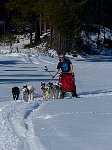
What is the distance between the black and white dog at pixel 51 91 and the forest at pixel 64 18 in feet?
95.3

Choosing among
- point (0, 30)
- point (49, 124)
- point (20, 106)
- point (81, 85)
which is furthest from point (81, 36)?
point (49, 124)

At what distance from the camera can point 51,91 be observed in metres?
17.4

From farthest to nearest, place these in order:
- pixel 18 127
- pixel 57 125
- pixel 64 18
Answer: pixel 64 18 < pixel 57 125 < pixel 18 127

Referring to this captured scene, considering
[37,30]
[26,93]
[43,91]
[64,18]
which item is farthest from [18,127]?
[37,30]

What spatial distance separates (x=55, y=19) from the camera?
152ft

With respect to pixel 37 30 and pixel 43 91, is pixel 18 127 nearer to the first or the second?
pixel 43 91

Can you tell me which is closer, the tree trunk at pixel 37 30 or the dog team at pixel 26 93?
the dog team at pixel 26 93

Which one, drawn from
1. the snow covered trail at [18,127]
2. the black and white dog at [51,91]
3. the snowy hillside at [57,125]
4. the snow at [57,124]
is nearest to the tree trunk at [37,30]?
the snow at [57,124]

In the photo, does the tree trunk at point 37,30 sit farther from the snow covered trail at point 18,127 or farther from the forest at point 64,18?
the snow covered trail at point 18,127

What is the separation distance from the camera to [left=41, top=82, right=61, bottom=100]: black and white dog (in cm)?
1727

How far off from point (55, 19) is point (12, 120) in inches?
1382

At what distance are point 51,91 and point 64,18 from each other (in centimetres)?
2974

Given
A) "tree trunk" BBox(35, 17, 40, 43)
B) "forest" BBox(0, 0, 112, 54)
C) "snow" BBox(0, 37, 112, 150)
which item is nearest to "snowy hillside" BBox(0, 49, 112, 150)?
"snow" BBox(0, 37, 112, 150)

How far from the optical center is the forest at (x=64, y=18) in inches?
1829
